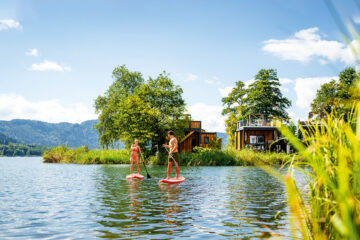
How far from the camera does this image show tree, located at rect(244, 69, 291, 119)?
2311 inches

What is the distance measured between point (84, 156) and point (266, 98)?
97.6 feet

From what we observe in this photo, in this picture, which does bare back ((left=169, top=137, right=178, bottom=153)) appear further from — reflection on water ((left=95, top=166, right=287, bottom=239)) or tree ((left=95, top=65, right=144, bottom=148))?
tree ((left=95, top=65, right=144, bottom=148))

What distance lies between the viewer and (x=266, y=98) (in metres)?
59.0

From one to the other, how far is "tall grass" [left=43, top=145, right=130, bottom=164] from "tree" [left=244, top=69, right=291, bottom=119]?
23.5 m

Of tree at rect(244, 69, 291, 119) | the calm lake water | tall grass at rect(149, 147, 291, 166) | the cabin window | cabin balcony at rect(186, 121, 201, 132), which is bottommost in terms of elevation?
the calm lake water

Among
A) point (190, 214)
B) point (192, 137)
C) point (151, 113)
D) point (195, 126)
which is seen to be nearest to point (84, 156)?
point (151, 113)

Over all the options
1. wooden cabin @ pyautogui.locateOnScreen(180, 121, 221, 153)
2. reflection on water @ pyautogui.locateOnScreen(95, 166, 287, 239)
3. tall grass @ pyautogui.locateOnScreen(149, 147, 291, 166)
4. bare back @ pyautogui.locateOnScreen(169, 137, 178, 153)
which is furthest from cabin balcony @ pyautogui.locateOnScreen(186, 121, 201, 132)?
reflection on water @ pyautogui.locateOnScreen(95, 166, 287, 239)

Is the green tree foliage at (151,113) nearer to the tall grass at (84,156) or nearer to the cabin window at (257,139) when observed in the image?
the tall grass at (84,156)

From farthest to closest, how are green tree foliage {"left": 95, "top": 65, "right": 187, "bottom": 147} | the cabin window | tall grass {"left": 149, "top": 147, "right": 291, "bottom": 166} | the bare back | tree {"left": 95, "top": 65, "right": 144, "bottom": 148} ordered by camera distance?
1. tree {"left": 95, "top": 65, "right": 144, "bottom": 148}
2. the cabin window
3. green tree foliage {"left": 95, "top": 65, "right": 187, "bottom": 147}
4. tall grass {"left": 149, "top": 147, "right": 291, "bottom": 166}
5. the bare back

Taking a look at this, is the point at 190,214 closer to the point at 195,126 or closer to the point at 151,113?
the point at 151,113

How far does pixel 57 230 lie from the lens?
7770 millimetres

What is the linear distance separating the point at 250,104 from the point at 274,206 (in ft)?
164

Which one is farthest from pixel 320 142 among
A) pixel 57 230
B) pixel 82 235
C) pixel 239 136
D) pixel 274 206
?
pixel 239 136

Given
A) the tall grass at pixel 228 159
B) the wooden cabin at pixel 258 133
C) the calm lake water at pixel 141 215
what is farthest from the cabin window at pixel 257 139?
the calm lake water at pixel 141 215
